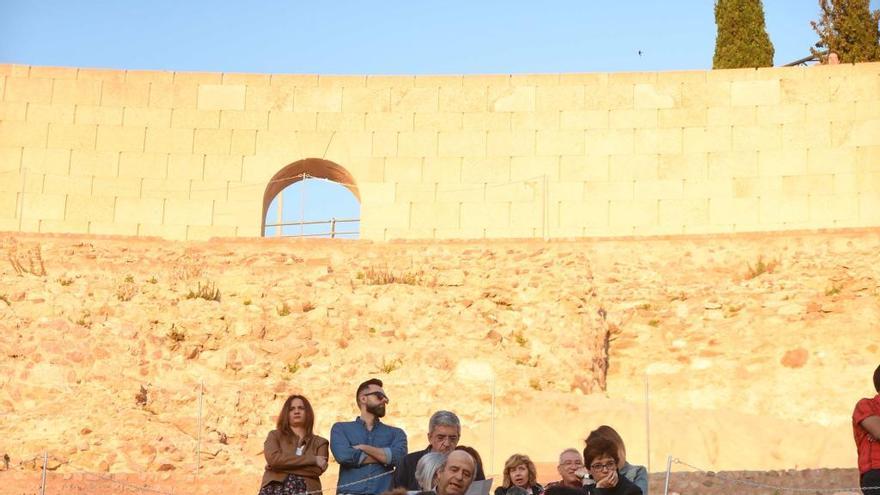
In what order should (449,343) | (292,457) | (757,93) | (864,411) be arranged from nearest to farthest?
(864,411), (292,457), (449,343), (757,93)

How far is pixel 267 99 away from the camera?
22.9 m

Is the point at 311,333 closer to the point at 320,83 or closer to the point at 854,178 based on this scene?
the point at 320,83

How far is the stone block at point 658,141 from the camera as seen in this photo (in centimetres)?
2208

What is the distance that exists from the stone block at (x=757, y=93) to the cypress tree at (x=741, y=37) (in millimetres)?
4549

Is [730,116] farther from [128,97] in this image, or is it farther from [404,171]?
[128,97]

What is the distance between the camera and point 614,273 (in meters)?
19.8

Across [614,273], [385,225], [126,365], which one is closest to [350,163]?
[385,225]

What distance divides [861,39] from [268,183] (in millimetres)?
13572

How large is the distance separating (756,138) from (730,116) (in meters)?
0.61


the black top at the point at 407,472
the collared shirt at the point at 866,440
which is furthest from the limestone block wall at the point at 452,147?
the black top at the point at 407,472

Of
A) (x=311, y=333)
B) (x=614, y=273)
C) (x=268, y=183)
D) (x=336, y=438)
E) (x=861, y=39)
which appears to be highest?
(x=861, y=39)

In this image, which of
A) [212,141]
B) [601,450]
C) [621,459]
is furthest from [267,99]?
[601,450]

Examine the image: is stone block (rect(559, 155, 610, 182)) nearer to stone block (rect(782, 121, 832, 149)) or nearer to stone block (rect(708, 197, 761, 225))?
stone block (rect(708, 197, 761, 225))

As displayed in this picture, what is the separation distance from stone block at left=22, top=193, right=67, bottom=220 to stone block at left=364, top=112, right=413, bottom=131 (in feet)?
18.3
